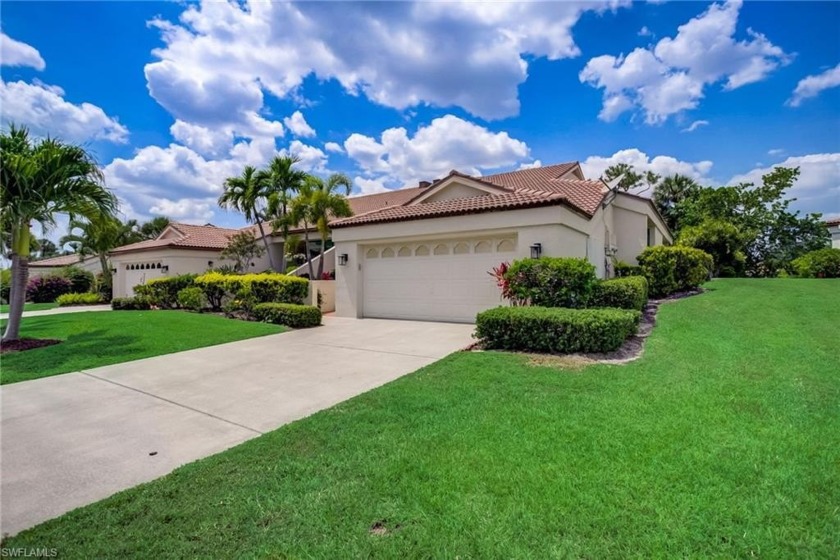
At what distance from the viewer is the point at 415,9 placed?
9.38 m

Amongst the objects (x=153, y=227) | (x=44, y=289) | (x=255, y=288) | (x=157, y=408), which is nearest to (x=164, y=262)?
(x=255, y=288)

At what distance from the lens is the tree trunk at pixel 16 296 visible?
987 cm

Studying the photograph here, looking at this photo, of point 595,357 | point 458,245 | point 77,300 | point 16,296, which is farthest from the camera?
point 77,300

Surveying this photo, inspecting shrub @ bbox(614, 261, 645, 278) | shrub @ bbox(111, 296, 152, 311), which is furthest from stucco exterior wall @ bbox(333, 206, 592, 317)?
shrub @ bbox(111, 296, 152, 311)

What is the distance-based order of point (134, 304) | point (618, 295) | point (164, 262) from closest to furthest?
point (618, 295) → point (134, 304) → point (164, 262)

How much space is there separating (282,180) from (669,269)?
17583 mm

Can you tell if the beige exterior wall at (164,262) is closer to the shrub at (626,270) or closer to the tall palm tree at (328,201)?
the tall palm tree at (328,201)

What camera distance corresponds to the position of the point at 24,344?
9.73 meters

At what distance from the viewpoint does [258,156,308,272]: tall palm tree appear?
66.9ft

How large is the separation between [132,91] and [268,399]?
11200mm

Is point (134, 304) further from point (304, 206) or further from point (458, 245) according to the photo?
point (458, 245)

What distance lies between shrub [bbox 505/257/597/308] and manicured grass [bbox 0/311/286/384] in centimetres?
715

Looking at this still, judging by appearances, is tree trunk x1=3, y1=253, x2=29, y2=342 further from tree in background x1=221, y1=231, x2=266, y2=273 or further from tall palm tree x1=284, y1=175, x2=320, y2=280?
tree in background x1=221, y1=231, x2=266, y2=273

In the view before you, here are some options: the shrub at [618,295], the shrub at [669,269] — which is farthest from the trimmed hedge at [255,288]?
the shrub at [669,269]
